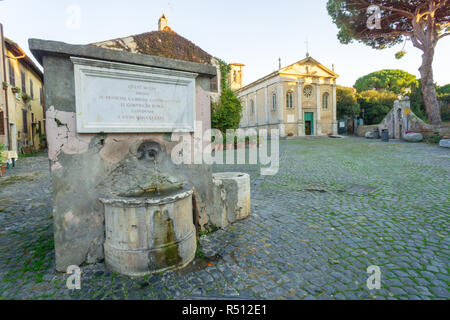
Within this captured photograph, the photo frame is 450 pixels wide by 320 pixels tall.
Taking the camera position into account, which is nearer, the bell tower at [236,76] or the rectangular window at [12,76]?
the rectangular window at [12,76]

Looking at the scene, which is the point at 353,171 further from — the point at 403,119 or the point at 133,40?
the point at 403,119

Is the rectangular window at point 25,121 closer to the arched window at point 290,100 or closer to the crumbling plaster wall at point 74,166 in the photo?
the crumbling plaster wall at point 74,166

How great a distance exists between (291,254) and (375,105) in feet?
122

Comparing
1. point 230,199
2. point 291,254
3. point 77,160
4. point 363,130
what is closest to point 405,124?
point 363,130

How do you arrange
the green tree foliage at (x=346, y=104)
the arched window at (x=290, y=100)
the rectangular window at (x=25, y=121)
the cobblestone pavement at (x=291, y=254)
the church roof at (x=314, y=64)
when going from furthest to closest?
the green tree foliage at (x=346, y=104)
the arched window at (x=290, y=100)
the church roof at (x=314, y=64)
the rectangular window at (x=25, y=121)
the cobblestone pavement at (x=291, y=254)

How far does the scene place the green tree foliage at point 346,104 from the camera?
33188 mm

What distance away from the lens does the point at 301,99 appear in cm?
3062

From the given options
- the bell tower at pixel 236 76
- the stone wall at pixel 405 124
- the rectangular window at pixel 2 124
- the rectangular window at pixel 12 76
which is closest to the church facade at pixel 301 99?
the bell tower at pixel 236 76

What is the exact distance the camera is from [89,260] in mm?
2787

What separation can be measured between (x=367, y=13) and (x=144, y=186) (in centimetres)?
2400

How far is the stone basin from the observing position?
2.53 metres

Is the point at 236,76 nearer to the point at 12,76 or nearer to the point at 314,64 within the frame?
the point at 314,64

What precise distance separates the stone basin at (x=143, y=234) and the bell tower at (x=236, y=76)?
37.1 metres

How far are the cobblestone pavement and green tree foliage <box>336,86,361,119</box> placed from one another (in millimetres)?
31331
